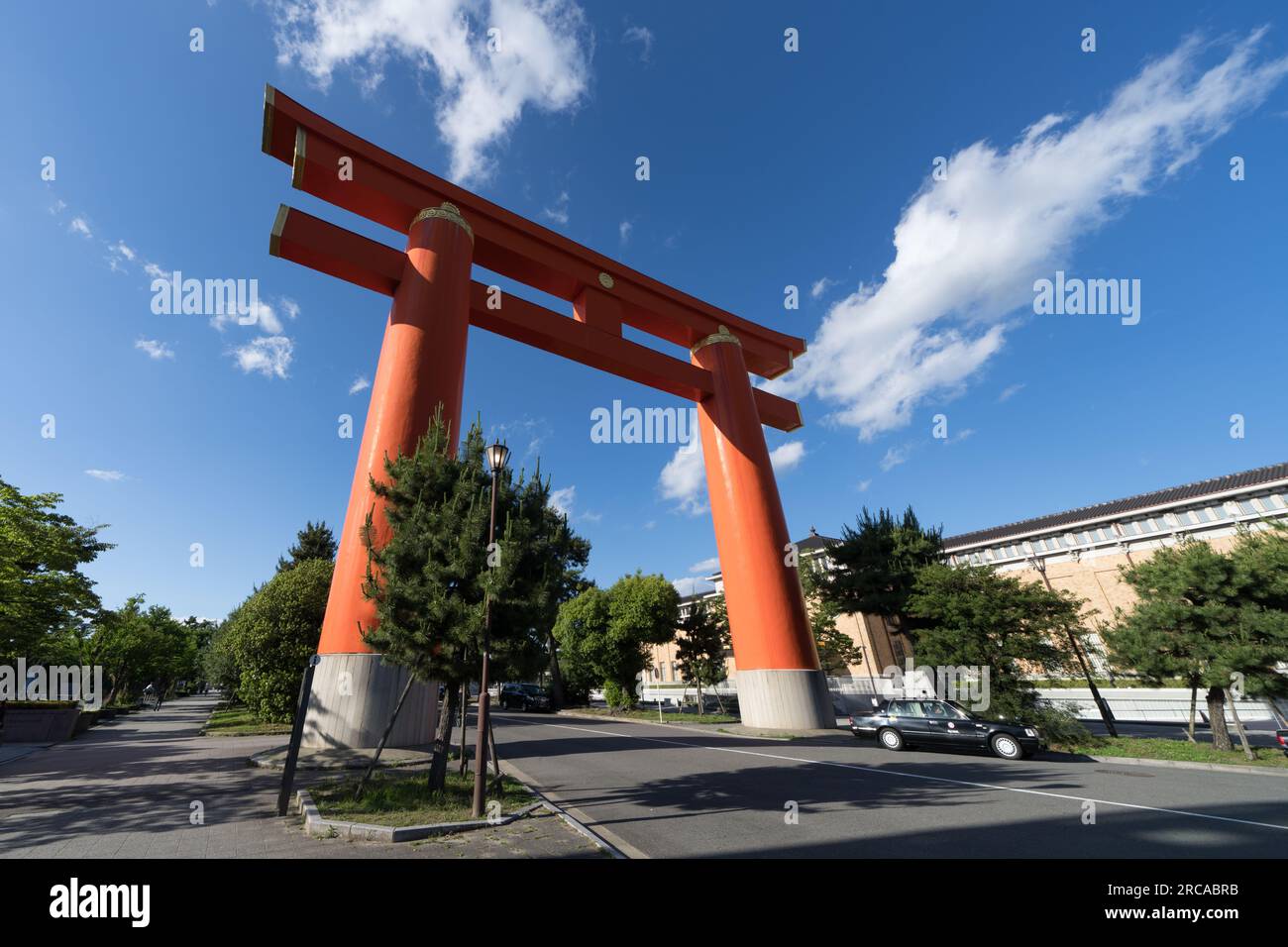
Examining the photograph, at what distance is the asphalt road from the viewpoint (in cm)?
577

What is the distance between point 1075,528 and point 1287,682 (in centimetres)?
3715

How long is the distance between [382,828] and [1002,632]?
59.1 ft

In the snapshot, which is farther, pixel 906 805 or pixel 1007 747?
pixel 1007 747

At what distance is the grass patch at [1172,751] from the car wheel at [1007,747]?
72.1 inches

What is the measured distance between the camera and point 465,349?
16.4 metres

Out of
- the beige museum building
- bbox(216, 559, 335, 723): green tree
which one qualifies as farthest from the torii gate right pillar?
bbox(216, 559, 335, 723): green tree

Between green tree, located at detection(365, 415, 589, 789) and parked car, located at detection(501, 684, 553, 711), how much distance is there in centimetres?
2727

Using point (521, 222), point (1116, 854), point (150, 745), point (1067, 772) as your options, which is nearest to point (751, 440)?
point (521, 222)

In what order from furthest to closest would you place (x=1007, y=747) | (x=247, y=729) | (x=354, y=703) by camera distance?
(x=247, y=729) < (x=1007, y=747) < (x=354, y=703)

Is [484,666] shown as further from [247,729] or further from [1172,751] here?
[247,729]

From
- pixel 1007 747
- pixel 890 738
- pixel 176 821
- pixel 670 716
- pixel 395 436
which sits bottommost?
pixel 670 716

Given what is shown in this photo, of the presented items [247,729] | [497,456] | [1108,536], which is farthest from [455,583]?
[1108,536]
